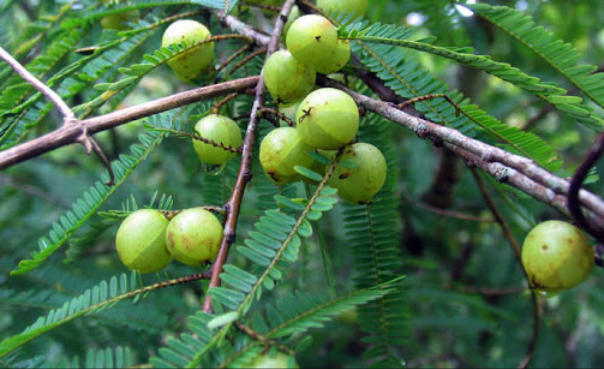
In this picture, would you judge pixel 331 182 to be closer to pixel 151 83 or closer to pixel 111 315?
pixel 111 315

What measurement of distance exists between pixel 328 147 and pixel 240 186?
230mm

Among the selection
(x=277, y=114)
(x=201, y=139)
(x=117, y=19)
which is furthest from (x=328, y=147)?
(x=117, y=19)

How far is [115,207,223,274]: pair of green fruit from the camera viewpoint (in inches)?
40.8

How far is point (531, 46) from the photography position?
1.38m

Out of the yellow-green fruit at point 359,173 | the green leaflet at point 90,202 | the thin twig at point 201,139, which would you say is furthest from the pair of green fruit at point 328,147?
the green leaflet at point 90,202

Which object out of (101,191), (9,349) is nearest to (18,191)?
(101,191)

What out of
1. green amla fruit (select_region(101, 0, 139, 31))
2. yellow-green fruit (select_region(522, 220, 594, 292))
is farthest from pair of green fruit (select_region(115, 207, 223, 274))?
green amla fruit (select_region(101, 0, 139, 31))

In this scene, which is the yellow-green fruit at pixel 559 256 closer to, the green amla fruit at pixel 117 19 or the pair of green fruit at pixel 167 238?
the pair of green fruit at pixel 167 238

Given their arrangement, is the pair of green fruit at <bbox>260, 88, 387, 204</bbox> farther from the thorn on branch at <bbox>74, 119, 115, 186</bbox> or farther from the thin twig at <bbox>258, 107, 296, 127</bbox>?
the thorn on branch at <bbox>74, 119, 115, 186</bbox>

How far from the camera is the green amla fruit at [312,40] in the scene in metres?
1.14

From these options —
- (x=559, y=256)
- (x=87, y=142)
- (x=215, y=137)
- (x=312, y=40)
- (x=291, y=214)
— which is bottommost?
(x=291, y=214)

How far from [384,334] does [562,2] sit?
2722mm

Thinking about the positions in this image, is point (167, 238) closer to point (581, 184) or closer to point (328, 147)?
point (328, 147)

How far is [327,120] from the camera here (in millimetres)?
1041
